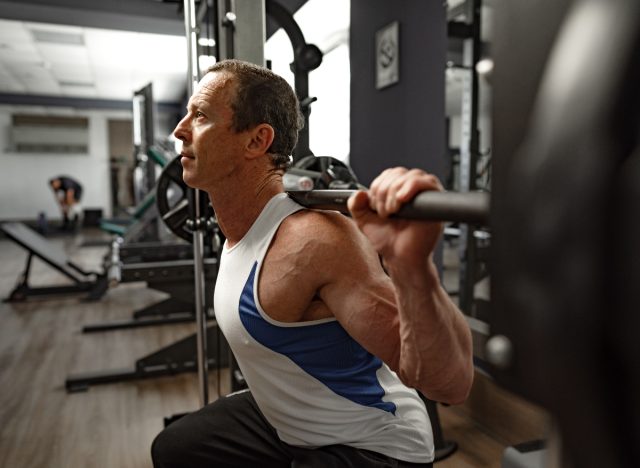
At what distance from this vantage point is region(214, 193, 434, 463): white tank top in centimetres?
95

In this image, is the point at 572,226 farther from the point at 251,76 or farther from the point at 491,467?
the point at 491,467

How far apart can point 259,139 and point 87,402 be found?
1.96 meters

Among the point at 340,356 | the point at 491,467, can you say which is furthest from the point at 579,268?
the point at 491,467

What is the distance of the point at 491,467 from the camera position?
5.91 feet

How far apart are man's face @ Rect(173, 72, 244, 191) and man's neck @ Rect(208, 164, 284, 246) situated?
3cm

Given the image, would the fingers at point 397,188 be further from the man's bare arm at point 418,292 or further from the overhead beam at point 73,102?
the overhead beam at point 73,102

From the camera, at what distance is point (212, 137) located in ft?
3.59

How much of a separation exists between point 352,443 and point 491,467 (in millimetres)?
1089

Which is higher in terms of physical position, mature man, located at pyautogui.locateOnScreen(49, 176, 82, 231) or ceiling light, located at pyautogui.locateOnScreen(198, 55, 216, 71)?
ceiling light, located at pyautogui.locateOnScreen(198, 55, 216, 71)

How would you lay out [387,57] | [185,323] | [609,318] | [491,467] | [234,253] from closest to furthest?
[609,318], [234,253], [491,467], [387,57], [185,323]

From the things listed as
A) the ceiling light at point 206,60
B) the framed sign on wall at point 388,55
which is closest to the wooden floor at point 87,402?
the ceiling light at point 206,60

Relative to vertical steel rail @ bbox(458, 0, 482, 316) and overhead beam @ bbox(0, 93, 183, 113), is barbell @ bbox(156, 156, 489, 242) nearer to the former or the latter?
vertical steel rail @ bbox(458, 0, 482, 316)

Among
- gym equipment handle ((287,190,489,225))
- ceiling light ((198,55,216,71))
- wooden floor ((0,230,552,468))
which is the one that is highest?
ceiling light ((198,55,216,71))

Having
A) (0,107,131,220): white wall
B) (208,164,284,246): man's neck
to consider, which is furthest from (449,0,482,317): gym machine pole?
(0,107,131,220): white wall
